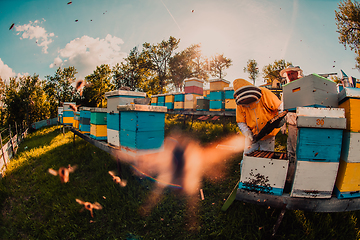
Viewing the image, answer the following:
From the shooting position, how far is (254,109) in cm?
256

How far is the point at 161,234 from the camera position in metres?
2.84

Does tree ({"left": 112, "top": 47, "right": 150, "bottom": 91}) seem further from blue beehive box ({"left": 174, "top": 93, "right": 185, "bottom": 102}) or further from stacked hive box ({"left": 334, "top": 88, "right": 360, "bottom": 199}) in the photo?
Result: stacked hive box ({"left": 334, "top": 88, "right": 360, "bottom": 199})

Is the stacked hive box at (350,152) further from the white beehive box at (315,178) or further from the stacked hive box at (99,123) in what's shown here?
the stacked hive box at (99,123)

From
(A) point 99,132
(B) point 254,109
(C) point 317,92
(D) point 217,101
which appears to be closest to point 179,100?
(D) point 217,101

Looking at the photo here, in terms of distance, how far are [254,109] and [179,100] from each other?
6.24m

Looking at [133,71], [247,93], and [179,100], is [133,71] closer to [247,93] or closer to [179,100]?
[179,100]

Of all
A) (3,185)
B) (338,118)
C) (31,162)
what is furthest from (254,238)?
(31,162)

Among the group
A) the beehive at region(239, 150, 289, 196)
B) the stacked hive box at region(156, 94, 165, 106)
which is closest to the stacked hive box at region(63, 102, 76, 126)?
the stacked hive box at region(156, 94, 165, 106)

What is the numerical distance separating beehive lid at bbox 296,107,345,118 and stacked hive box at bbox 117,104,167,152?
107 inches

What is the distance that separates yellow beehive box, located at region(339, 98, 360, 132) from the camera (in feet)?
5.26

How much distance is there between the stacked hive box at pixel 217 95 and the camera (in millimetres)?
7012

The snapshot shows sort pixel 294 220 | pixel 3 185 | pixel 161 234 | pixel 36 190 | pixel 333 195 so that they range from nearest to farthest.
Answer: pixel 333 195 → pixel 294 220 → pixel 161 234 → pixel 36 190 → pixel 3 185

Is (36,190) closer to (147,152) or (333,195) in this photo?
(147,152)

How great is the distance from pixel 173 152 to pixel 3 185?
21.2 feet
